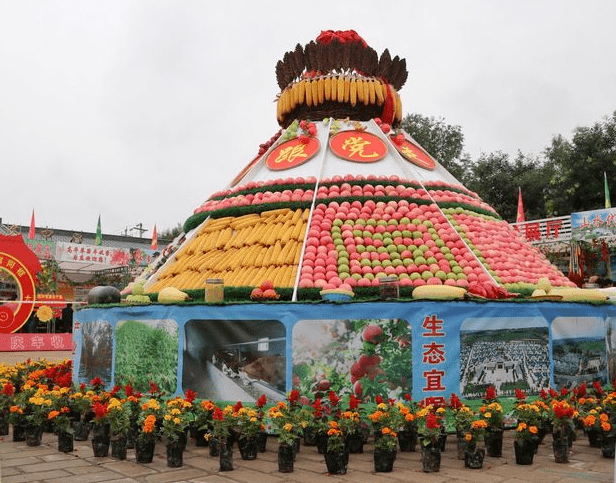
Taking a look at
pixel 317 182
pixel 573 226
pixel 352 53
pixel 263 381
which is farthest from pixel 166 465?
pixel 573 226

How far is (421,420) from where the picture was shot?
242 inches

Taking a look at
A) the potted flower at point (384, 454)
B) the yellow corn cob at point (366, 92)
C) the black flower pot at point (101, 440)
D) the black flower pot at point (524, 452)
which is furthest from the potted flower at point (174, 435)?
the yellow corn cob at point (366, 92)

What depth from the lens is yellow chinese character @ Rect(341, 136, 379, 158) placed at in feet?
38.0

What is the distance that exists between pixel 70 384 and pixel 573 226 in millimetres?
17015

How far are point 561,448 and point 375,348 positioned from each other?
7.23 ft

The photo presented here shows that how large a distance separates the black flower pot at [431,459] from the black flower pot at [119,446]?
307cm

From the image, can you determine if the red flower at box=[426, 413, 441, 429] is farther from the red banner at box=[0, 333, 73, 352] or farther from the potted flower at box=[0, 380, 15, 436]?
the red banner at box=[0, 333, 73, 352]

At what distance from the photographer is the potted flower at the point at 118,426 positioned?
246 inches

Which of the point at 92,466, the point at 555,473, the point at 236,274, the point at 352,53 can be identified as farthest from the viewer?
the point at 352,53

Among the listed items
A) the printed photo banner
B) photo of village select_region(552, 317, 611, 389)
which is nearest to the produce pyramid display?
the printed photo banner

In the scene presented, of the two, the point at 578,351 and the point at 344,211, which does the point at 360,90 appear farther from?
the point at 578,351

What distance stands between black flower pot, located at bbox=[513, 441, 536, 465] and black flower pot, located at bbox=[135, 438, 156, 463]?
3.64 m

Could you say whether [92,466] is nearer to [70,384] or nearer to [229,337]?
[229,337]

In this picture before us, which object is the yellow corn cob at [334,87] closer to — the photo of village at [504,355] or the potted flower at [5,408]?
the photo of village at [504,355]
